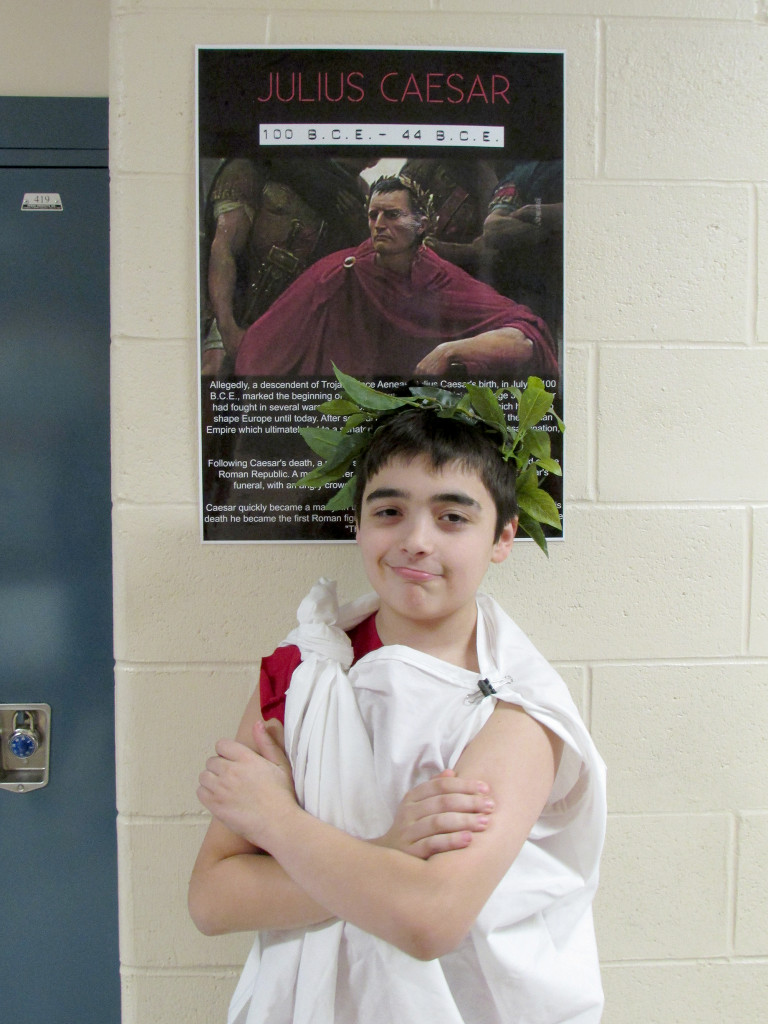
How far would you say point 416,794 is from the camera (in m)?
0.84

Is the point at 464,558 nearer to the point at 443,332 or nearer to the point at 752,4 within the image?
the point at 443,332

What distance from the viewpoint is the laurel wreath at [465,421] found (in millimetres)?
1027

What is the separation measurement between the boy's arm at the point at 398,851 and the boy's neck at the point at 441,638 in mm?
102

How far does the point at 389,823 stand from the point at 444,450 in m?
0.50

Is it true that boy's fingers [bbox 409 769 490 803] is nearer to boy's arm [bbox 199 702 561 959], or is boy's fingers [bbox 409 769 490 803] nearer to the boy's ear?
boy's arm [bbox 199 702 561 959]

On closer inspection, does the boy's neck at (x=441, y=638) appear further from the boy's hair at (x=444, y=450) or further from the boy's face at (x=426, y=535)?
the boy's hair at (x=444, y=450)

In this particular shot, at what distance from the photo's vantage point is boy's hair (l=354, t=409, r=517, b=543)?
97cm

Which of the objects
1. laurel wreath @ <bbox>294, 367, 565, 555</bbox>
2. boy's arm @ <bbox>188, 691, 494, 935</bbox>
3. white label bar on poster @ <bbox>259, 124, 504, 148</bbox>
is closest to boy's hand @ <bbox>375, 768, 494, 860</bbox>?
boy's arm @ <bbox>188, 691, 494, 935</bbox>

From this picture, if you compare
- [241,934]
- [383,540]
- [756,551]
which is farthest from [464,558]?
[241,934]

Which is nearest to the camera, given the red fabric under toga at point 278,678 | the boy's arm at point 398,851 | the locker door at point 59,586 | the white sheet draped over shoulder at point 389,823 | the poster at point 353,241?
the boy's arm at point 398,851

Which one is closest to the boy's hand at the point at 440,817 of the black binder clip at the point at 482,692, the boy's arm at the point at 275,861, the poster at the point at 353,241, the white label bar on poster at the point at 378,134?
the boy's arm at the point at 275,861

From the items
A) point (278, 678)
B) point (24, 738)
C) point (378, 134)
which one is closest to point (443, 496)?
point (278, 678)

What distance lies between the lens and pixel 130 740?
1.26 m

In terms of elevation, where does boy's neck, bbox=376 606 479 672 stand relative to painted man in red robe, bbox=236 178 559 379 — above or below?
below
